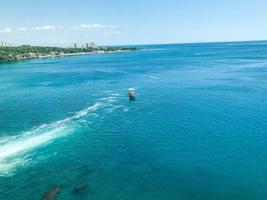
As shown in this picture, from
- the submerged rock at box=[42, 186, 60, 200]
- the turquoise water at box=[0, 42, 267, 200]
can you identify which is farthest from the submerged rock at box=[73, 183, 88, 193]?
the submerged rock at box=[42, 186, 60, 200]

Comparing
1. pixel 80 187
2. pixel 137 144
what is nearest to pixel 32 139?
pixel 137 144

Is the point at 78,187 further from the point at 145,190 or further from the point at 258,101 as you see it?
the point at 258,101

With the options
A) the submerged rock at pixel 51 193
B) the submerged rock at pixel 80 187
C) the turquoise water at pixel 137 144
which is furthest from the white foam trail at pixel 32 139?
the submerged rock at pixel 80 187

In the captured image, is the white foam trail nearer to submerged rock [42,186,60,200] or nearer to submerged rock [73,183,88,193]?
submerged rock [42,186,60,200]

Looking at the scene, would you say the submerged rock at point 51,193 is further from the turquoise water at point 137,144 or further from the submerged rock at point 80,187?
the submerged rock at point 80,187

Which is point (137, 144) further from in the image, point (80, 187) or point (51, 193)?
point (51, 193)
